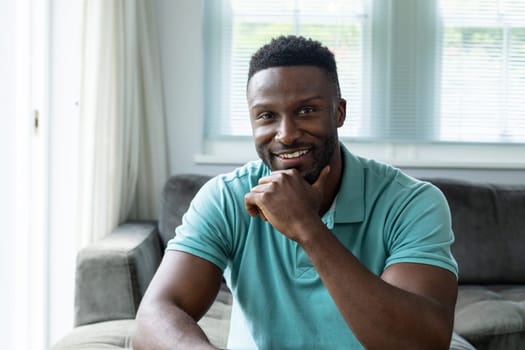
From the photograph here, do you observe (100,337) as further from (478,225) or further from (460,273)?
(478,225)

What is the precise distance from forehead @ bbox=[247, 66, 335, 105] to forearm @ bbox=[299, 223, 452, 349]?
13.0 inches

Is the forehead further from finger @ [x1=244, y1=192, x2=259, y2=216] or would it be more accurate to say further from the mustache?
finger @ [x1=244, y1=192, x2=259, y2=216]

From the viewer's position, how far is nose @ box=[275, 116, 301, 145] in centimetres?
137

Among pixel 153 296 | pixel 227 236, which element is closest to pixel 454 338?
pixel 227 236

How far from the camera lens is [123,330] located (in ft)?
6.91

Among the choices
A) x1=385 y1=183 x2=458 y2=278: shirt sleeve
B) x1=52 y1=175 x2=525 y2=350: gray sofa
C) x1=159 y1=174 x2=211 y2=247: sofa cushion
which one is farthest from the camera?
x1=159 y1=174 x2=211 y2=247: sofa cushion

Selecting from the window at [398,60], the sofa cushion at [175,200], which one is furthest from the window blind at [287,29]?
the sofa cushion at [175,200]

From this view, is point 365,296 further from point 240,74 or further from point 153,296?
point 240,74

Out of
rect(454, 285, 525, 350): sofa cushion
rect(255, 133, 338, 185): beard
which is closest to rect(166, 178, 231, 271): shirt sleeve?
rect(255, 133, 338, 185): beard

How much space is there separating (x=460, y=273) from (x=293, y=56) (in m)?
1.76

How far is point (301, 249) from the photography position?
1.39m

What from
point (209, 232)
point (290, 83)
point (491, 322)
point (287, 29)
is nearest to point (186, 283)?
point (209, 232)

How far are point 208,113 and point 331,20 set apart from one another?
74 centimetres

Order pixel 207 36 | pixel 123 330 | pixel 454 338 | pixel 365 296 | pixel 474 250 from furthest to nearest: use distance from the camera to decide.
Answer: pixel 207 36, pixel 474 250, pixel 123 330, pixel 454 338, pixel 365 296
